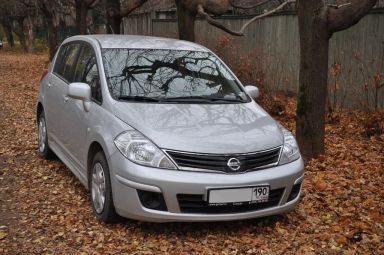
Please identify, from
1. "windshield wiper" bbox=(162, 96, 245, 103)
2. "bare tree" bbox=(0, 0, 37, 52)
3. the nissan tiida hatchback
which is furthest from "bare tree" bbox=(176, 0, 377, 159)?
"bare tree" bbox=(0, 0, 37, 52)

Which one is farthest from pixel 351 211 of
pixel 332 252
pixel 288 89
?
pixel 288 89

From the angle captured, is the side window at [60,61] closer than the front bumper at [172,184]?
No

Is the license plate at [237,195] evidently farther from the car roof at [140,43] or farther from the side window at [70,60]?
the side window at [70,60]

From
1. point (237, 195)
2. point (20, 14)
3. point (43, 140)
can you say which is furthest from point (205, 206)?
point (20, 14)

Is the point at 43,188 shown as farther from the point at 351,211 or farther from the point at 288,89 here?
the point at 288,89

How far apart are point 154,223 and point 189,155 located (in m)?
0.91

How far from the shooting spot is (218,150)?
4.14 meters

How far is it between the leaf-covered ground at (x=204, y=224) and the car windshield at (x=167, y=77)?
1.23 m

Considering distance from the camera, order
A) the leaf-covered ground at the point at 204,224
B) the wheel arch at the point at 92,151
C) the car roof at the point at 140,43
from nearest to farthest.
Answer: the leaf-covered ground at the point at 204,224
the wheel arch at the point at 92,151
the car roof at the point at 140,43

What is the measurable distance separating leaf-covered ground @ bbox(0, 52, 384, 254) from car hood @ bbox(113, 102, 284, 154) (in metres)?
0.82

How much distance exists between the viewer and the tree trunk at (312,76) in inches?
247

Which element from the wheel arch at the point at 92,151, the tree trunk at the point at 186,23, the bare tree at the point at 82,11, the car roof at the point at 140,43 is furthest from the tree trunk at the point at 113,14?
the wheel arch at the point at 92,151

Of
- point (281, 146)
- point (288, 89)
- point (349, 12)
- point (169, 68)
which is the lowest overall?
point (288, 89)

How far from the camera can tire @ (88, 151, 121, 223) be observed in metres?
Answer: 4.46
